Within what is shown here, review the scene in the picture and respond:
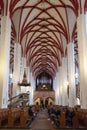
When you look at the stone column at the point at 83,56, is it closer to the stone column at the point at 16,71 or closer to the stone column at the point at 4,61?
the stone column at the point at 4,61

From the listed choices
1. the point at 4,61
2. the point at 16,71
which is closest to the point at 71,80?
the point at 16,71

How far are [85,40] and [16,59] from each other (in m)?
10.2

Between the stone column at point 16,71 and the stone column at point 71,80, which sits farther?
the stone column at point 16,71

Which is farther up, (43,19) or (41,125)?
(43,19)

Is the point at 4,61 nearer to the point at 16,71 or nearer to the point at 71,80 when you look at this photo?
the point at 16,71

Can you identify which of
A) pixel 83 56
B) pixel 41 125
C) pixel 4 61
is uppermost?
pixel 83 56

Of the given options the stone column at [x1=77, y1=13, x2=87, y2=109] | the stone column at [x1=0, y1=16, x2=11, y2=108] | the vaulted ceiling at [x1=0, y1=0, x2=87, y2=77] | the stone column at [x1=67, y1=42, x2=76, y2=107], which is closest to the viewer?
the stone column at [x1=77, y1=13, x2=87, y2=109]

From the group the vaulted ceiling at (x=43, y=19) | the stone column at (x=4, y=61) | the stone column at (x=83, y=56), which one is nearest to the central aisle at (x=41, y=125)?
the stone column at (x=4, y=61)

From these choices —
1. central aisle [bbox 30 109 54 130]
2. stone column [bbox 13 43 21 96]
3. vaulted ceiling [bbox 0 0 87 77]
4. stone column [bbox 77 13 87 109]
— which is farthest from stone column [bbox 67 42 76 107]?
stone column [bbox 13 43 21 96]

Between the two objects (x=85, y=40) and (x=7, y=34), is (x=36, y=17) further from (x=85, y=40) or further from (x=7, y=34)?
(x=85, y=40)

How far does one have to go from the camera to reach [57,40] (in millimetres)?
30281

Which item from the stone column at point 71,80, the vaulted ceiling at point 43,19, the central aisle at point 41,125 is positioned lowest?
the central aisle at point 41,125

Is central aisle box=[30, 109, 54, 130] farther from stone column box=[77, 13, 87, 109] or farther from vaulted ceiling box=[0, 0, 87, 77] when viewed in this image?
vaulted ceiling box=[0, 0, 87, 77]

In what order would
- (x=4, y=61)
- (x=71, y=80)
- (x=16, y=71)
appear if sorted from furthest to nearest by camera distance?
(x=16, y=71) < (x=71, y=80) < (x=4, y=61)
